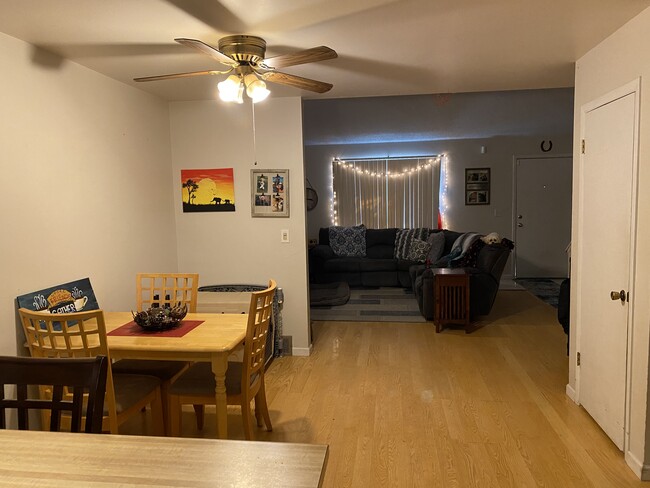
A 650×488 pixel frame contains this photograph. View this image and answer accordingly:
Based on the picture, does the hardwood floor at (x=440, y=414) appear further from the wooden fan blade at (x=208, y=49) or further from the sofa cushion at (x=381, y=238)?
the sofa cushion at (x=381, y=238)

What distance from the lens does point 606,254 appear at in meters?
2.63

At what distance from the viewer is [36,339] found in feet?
7.06

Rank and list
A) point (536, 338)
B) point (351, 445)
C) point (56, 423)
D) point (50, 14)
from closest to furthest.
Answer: point (56, 423) → point (50, 14) → point (351, 445) → point (536, 338)

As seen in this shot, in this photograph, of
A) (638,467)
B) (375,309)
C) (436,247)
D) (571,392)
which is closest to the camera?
(638,467)

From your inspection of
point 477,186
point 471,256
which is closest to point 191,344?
point 471,256

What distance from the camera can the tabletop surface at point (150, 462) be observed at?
1.03 meters

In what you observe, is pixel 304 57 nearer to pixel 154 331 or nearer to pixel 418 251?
pixel 154 331

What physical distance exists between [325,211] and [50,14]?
6.27 meters

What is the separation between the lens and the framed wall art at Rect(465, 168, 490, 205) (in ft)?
25.0

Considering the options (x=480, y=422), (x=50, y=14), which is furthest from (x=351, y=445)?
(x=50, y=14)

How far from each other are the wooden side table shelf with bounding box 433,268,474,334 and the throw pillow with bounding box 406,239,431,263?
7.18 ft

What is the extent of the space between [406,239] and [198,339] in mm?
5297

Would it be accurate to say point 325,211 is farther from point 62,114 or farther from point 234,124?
point 62,114

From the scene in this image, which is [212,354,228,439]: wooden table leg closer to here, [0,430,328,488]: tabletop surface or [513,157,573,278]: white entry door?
[0,430,328,488]: tabletop surface
